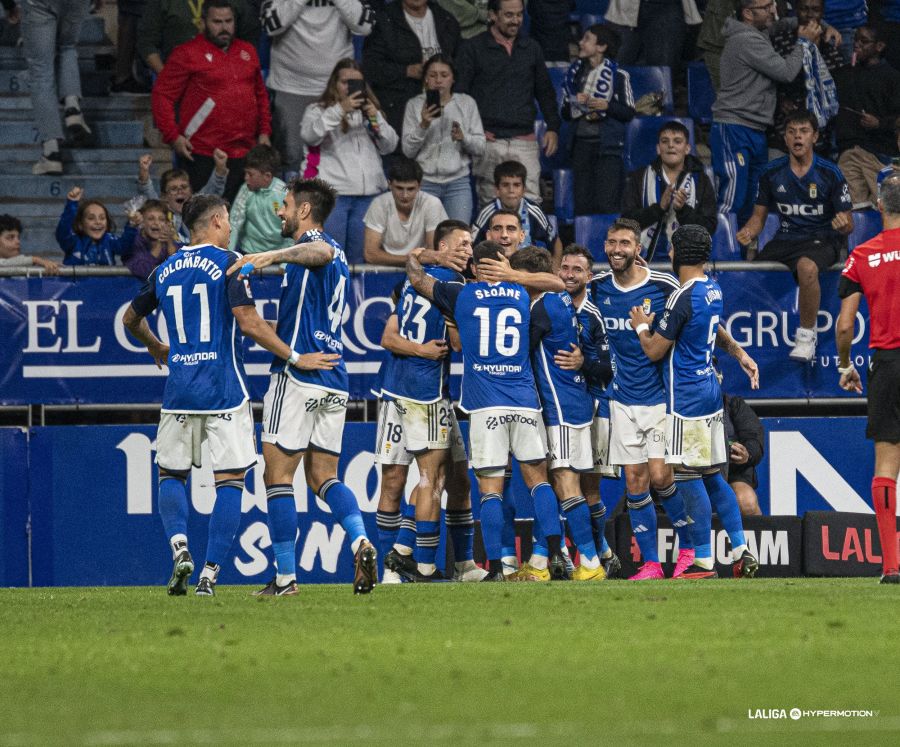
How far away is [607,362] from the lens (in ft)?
35.9

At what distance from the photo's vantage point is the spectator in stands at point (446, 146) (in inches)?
546

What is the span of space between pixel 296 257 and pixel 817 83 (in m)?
7.86

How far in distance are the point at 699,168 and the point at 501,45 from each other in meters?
2.49

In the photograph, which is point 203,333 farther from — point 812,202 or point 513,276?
point 812,202

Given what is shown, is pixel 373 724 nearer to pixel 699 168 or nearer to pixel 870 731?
pixel 870 731

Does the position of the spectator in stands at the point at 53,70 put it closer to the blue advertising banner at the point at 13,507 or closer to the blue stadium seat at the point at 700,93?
the blue advertising banner at the point at 13,507

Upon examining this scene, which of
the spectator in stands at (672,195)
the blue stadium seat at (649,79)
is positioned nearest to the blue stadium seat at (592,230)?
the spectator in stands at (672,195)

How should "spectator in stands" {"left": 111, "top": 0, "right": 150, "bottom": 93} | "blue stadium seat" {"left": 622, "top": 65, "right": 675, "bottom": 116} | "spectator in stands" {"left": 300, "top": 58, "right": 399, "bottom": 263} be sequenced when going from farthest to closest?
"spectator in stands" {"left": 111, "top": 0, "right": 150, "bottom": 93} < "blue stadium seat" {"left": 622, "top": 65, "right": 675, "bottom": 116} < "spectator in stands" {"left": 300, "top": 58, "right": 399, "bottom": 263}

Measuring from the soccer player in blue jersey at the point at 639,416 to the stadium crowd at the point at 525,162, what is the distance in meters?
0.02

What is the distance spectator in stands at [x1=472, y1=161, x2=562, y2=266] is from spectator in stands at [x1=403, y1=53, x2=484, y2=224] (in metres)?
0.74

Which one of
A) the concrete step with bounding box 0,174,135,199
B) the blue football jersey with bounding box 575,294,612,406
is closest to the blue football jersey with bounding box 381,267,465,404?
the blue football jersey with bounding box 575,294,612,406

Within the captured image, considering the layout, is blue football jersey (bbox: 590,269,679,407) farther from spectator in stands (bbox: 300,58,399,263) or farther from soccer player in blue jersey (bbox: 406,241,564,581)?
spectator in stands (bbox: 300,58,399,263)

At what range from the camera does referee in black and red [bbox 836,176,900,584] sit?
8602 mm

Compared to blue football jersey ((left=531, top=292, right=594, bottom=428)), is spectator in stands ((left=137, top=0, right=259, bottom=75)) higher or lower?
higher
